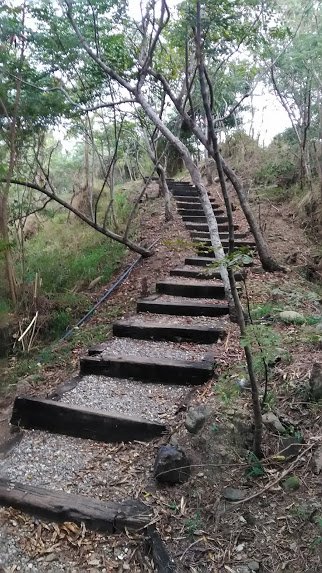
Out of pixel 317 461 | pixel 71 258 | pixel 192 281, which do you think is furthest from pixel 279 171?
pixel 317 461

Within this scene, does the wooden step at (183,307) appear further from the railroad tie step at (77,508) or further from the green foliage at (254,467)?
the railroad tie step at (77,508)

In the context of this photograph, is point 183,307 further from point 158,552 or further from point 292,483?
point 158,552

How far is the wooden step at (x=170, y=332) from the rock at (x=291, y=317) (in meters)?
0.54

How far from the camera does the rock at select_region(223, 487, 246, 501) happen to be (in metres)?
2.23

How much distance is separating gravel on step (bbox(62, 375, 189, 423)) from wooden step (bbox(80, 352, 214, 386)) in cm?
6

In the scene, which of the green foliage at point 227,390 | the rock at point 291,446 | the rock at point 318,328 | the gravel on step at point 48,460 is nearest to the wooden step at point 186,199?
the rock at point 318,328

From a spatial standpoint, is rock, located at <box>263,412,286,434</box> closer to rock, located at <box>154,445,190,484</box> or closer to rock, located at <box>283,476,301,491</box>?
rock, located at <box>283,476,301,491</box>

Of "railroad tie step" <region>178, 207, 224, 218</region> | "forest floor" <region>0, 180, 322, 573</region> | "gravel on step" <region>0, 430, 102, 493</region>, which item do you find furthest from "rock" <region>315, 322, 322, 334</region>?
"railroad tie step" <region>178, 207, 224, 218</region>

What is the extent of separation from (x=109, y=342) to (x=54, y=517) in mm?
1983

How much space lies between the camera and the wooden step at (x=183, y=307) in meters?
4.54

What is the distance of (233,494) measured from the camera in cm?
225

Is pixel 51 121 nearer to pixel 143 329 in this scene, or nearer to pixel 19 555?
pixel 143 329

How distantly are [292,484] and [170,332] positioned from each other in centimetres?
211

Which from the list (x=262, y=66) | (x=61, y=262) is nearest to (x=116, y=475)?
(x=61, y=262)
